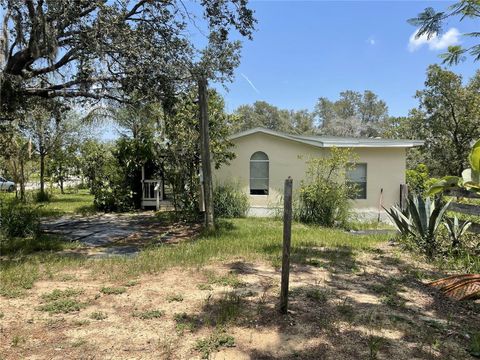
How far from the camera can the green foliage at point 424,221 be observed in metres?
6.55

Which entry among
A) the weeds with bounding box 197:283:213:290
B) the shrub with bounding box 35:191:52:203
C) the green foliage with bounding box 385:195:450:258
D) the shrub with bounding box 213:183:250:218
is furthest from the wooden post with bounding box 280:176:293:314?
the shrub with bounding box 35:191:52:203

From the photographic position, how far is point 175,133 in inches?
439

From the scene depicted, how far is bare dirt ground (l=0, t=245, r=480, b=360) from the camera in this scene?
10.0 ft

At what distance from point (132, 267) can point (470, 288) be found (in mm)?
4348

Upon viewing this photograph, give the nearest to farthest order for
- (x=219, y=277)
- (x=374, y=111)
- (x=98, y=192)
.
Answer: (x=219, y=277) < (x=98, y=192) < (x=374, y=111)

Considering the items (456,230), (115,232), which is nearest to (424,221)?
(456,230)

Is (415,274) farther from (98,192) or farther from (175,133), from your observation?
(98,192)

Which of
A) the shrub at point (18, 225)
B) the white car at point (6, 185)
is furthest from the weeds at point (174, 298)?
the white car at point (6, 185)

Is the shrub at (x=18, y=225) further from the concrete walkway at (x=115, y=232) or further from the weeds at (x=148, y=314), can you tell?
the weeds at (x=148, y=314)

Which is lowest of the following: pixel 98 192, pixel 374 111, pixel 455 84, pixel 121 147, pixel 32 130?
pixel 98 192

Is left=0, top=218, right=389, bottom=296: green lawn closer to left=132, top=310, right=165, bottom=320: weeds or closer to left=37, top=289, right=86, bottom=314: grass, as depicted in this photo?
left=37, top=289, right=86, bottom=314: grass

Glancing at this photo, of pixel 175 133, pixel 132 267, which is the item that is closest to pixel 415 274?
pixel 132 267

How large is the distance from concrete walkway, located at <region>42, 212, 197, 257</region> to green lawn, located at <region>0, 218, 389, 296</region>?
2.35ft

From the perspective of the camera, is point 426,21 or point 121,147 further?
point 121,147
